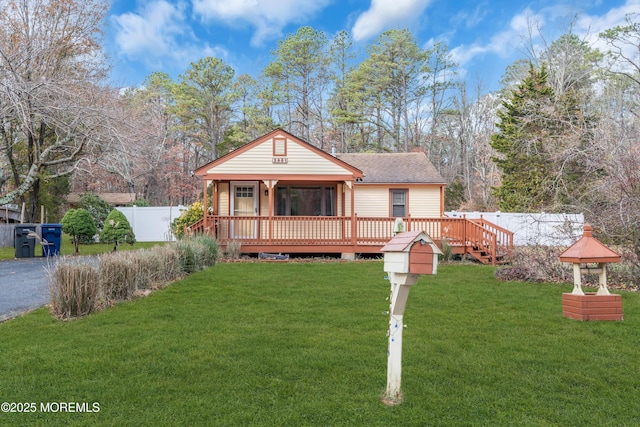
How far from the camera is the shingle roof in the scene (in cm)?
1562

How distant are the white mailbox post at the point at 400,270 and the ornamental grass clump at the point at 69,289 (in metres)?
4.38

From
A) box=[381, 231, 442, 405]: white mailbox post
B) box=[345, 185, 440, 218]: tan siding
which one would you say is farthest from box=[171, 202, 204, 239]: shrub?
box=[381, 231, 442, 405]: white mailbox post

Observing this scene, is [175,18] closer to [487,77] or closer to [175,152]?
[175,152]

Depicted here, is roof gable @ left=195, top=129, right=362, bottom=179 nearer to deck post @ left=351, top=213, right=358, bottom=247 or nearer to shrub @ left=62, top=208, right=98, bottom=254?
deck post @ left=351, top=213, right=358, bottom=247

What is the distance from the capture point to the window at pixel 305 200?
15188mm

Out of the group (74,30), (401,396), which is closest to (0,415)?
(401,396)

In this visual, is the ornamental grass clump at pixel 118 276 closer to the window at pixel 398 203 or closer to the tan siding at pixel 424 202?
the window at pixel 398 203

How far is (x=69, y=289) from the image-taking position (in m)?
5.41

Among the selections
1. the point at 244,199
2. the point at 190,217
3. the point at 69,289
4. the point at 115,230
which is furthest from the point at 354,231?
the point at 69,289

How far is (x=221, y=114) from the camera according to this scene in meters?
31.5

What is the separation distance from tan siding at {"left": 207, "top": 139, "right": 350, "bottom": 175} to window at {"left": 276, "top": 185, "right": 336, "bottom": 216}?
4.82 feet

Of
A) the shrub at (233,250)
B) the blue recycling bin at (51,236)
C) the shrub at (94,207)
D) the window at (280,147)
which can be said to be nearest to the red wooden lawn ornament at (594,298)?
the shrub at (233,250)

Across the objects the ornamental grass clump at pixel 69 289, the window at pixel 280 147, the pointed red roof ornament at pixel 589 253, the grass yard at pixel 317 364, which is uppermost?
the window at pixel 280 147

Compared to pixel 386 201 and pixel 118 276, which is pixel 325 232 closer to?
pixel 386 201
